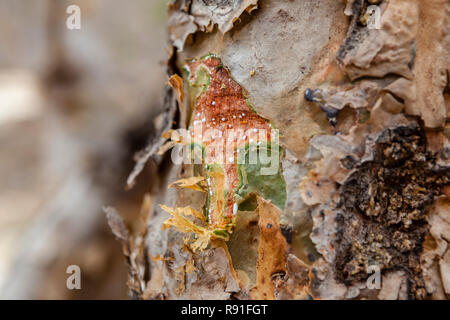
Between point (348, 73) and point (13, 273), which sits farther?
point (13, 273)

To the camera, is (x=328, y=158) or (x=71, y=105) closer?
(x=328, y=158)

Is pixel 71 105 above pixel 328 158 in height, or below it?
above

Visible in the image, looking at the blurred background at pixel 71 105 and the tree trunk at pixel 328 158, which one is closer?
the tree trunk at pixel 328 158

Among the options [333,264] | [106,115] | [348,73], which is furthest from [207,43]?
[106,115]
